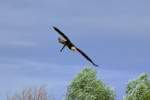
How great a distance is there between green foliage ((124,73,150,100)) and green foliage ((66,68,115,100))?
413cm

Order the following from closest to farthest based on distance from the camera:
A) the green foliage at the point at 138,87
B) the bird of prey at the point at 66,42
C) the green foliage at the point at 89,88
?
the bird of prey at the point at 66,42 < the green foliage at the point at 138,87 < the green foliage at the point at 89,88

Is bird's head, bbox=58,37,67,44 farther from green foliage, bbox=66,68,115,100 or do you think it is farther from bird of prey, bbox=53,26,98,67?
green foliage, bbox=66,68,115,100

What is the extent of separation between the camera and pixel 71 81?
54500 millimetres

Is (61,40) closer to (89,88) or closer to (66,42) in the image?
(66,42)

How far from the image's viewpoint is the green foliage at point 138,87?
159ft

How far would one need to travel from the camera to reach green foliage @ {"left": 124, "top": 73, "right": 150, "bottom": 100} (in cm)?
4841

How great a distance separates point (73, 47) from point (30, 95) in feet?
156

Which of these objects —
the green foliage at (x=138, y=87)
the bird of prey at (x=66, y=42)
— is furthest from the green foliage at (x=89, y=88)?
the bird of prey at (x=66, y=42)

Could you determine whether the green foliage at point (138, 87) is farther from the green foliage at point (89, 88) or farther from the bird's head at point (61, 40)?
the bird's head at point (61, 40)

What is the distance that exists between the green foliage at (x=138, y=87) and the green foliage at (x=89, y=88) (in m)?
4.13

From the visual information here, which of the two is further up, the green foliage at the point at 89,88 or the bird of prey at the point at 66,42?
the green foliage at the point at 89,88

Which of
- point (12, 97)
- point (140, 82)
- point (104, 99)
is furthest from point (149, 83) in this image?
point (12, 97)

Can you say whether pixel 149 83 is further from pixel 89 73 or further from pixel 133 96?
pixel 89 73

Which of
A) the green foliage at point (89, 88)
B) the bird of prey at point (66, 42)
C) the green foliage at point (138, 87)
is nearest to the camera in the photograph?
the bird of prey at point (66, 42)
